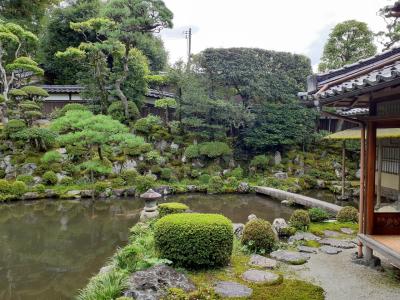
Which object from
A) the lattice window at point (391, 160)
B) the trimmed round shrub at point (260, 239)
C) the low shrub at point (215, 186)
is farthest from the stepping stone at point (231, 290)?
the low shrub at point (215, 186)

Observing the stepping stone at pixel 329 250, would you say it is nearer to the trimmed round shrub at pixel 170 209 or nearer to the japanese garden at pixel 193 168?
the japanese garden at pixel 193 168

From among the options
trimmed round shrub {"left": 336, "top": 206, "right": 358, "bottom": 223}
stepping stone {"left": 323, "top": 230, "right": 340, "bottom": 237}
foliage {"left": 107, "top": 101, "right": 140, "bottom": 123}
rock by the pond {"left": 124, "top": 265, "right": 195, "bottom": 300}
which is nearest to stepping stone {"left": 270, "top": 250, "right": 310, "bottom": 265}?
stepping stone {"left": 323, "top": 230, "right": 340, "bottom": 237}

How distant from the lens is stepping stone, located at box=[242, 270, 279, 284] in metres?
5.72

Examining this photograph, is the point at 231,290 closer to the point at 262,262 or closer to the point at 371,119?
the point at 262,262

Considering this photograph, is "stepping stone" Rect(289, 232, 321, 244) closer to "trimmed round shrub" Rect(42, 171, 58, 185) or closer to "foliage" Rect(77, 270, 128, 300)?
"foliage" Rect(77, 270, 128, 300)

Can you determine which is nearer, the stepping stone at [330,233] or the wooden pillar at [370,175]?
the wooden pillar at [370,175]

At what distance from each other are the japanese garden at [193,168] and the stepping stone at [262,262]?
4 centimetres

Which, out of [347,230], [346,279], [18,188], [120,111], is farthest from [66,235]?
[120,111]

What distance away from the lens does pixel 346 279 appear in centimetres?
579

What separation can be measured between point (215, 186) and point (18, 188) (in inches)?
356

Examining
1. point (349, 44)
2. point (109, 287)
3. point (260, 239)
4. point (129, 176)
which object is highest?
point (349, 44)

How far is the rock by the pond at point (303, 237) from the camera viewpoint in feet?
26.9

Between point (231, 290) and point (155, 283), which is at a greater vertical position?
point (155, 283)

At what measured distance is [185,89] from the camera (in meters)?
21.0
